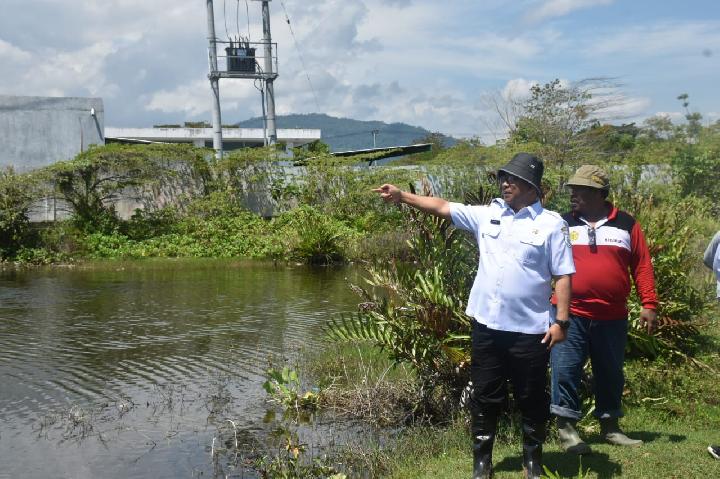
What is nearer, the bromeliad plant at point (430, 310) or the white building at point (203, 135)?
the bromeliad plant at point (430, 310)

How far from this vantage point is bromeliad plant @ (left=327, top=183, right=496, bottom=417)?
6.49 metres

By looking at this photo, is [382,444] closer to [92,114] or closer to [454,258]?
[454,258]

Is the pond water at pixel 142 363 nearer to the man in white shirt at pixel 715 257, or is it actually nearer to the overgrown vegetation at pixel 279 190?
the overgrown vegetation at pixel 279 190

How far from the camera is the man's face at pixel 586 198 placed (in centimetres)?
580

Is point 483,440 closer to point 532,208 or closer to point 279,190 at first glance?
point 532,208

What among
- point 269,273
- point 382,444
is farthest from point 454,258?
point 269,273

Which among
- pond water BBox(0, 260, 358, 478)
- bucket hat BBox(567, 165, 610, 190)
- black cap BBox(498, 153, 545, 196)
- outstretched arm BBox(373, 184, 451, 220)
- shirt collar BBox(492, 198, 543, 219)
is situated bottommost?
pond water BBox(0, 260, 358, 478)

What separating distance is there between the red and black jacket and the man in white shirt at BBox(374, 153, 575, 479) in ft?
1.97

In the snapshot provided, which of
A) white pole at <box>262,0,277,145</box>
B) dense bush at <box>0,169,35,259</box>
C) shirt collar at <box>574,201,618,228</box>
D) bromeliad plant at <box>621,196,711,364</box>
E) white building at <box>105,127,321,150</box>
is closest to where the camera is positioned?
shirt collar at <box>574,201,618,228</box>

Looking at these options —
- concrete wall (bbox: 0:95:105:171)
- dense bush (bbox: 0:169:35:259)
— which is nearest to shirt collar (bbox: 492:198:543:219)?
dense bush (bbox: 0:169:35:259)

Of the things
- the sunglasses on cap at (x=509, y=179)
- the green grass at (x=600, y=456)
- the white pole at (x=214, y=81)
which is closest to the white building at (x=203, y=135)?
the white pole at (x=214, y=81)

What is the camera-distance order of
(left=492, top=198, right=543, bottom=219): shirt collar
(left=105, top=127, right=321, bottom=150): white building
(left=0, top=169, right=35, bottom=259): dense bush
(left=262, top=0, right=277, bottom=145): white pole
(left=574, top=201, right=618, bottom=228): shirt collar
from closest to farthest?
1. (left=492, top=198, right=543, bottom=219): shirt collar
2. (left=574, top=201, right=618, bottom=228): shirt collar
3. (left=0, top=169, right=35, bottom=259): dense bush
4. (left=262, top=0, right=277, bottom=145): white pole
5. (left=105, top=127, right=321, bottom=150): white building

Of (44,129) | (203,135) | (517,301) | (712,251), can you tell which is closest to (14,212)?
(44,129)

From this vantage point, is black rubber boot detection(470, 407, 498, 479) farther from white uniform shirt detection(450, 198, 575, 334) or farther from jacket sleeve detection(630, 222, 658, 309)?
jacket sleeve detection(630, 222, 658, 309)
